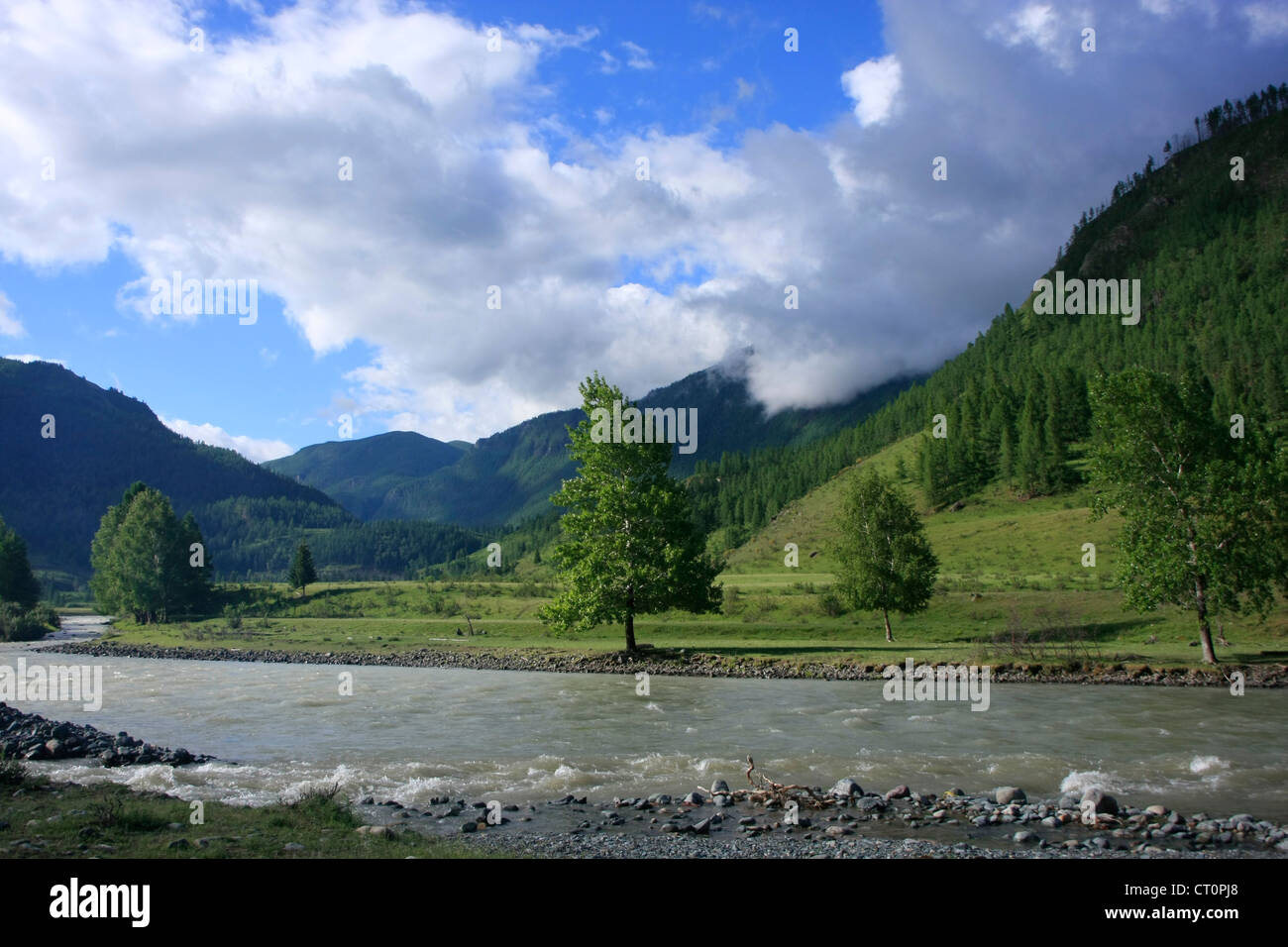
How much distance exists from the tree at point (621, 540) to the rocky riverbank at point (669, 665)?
2.95 metres

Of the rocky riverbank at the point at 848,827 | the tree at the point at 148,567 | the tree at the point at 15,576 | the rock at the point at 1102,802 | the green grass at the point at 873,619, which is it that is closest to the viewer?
the rocky riverbank at the point at 848,827

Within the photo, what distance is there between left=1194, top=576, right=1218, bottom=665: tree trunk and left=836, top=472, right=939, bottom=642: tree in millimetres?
19261

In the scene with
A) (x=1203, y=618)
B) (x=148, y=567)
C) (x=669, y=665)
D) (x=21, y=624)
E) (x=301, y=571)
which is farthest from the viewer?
(x=301, y=571)

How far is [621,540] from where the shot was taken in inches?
2025

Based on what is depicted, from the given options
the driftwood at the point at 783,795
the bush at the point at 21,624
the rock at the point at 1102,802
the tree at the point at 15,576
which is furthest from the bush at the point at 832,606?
the tree at the point at 15,576

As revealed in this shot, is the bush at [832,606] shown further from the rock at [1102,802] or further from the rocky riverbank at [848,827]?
the rock at [1102,802]

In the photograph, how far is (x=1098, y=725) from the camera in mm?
27344

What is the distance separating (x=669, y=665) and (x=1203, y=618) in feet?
96.8

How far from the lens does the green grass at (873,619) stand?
4719cm

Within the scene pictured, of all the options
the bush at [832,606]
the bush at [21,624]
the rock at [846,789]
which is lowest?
the bush at [21,624]

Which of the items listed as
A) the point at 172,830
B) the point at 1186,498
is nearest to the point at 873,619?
the point at 1186,498

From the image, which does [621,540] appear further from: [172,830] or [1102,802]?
[172,830]
